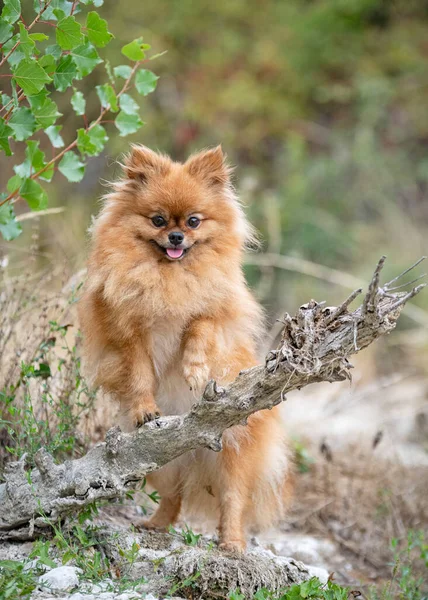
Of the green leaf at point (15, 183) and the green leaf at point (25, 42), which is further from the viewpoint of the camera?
the green leaf at point (15, 183)

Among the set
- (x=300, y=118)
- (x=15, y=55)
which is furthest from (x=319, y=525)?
(x=300, y=118)

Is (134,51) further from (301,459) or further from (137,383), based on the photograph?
(301,459)

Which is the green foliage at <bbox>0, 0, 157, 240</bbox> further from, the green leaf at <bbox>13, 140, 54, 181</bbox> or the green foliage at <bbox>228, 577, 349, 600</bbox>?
the green foliage at <bbox>228, 577, 349, 600</bbox>

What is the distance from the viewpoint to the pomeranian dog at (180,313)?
3.58 meters

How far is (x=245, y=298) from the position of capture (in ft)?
12.5

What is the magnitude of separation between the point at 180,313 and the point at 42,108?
1.11 m

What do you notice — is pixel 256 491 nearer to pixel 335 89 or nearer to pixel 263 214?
pixel 263 214

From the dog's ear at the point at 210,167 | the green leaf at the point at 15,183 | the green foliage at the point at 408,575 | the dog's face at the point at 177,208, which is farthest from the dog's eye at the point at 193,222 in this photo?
the green foliage at the point at 408,575

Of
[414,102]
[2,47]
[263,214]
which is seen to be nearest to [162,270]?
[2,47]

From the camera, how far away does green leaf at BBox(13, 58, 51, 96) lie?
10.5 ft

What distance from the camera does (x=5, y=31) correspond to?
330 cm

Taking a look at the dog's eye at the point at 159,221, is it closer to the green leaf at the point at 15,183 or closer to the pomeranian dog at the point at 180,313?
the pomeranian dog at the point at 180,313

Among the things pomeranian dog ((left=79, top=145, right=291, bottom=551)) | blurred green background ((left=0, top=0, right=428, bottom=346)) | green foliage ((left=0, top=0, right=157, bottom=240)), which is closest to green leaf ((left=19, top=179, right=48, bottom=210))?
green foliage ((left=0, top=0, right=157, bottom=240))

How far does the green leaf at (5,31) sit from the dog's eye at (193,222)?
1146 millimetres
